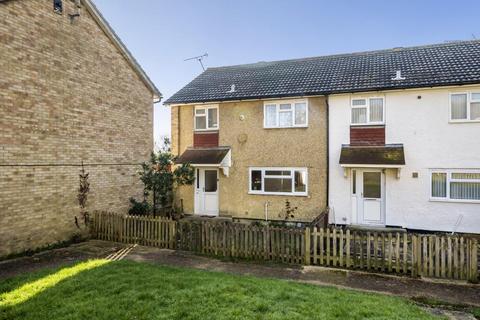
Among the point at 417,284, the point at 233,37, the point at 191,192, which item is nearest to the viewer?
the point at 417,284

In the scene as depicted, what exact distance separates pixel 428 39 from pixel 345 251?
14494 millimetres

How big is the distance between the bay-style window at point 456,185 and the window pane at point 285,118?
6196 mm

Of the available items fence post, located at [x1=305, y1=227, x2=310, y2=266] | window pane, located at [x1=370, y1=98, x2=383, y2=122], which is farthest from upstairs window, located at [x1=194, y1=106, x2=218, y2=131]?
fence post, located at [x1=305, y1=227, x2=310, y2=266]

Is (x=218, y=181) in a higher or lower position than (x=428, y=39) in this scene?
lower

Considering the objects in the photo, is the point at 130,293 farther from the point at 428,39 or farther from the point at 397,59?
the point at 428,39

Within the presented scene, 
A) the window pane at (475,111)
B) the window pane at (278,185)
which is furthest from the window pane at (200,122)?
the window pane at (475,111)

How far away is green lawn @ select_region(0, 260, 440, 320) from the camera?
198 inches

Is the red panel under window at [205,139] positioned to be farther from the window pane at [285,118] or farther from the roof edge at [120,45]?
A: the window pane at [285,118]

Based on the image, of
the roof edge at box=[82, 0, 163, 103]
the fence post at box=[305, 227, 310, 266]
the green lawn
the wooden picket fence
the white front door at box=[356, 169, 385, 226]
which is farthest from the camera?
the white front door at box=[356, 169, 385, 226]

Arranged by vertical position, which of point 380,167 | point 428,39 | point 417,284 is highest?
point 428,39

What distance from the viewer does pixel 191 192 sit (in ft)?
54.6

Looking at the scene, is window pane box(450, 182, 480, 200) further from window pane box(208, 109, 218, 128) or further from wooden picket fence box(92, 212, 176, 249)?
window pane box(208, 109, 218, 128)

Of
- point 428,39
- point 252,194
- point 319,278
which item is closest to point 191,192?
point 252,194

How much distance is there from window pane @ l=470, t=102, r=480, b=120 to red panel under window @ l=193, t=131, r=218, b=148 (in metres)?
10.8
